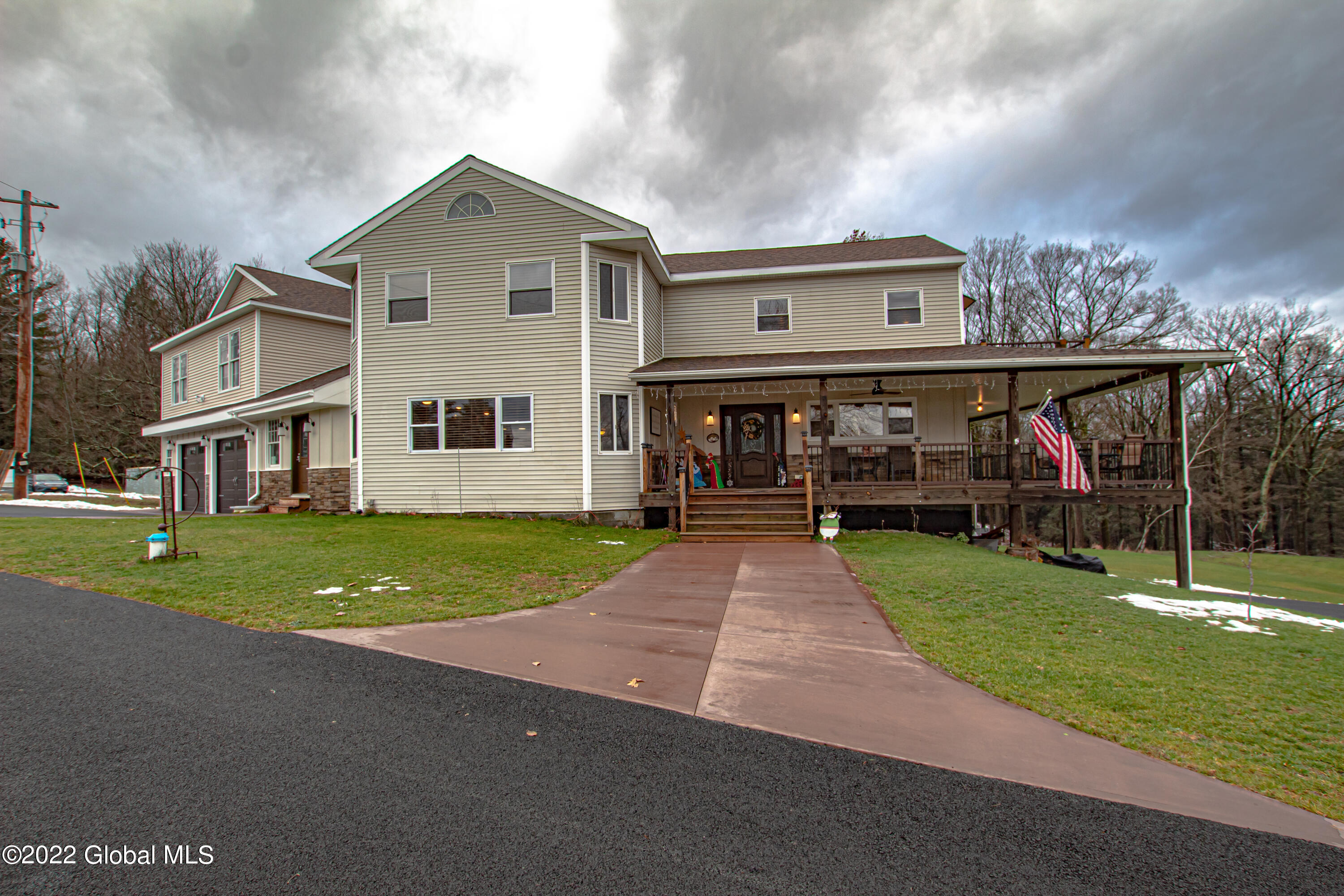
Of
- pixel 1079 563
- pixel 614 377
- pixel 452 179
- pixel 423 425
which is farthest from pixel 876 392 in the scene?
pixel 452 179

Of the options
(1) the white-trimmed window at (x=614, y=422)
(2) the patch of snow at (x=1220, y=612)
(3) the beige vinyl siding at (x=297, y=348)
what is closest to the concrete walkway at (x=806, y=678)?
(2) the patch of snow at (x=1220, y=612)

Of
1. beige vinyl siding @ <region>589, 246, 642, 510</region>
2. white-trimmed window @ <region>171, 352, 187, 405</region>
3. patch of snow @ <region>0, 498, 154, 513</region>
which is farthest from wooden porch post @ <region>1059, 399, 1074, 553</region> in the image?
white-trimmed window @ <region>171, 352, 187, 405</region>

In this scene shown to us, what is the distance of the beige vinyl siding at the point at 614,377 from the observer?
12875mm

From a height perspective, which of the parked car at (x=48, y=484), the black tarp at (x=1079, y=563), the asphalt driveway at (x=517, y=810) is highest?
the parked car at (x=48, y=484)

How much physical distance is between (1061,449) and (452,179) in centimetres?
1436

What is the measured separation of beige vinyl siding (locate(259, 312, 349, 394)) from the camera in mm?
17578

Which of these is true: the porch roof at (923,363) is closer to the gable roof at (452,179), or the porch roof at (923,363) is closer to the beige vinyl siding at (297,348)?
the gable roof at (452,179)

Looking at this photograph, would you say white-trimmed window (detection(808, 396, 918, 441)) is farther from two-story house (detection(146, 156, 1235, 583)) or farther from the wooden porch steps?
the wooden porch steps

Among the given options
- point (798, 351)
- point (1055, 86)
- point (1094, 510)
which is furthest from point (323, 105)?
point (1094, 510)

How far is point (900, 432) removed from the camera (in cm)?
1482

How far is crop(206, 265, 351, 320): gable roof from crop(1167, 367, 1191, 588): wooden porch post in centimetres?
2241

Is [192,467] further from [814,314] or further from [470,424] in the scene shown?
[814,314]

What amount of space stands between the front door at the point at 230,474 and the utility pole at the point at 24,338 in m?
Answer: 5.17

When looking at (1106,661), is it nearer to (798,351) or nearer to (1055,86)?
(798,351)
